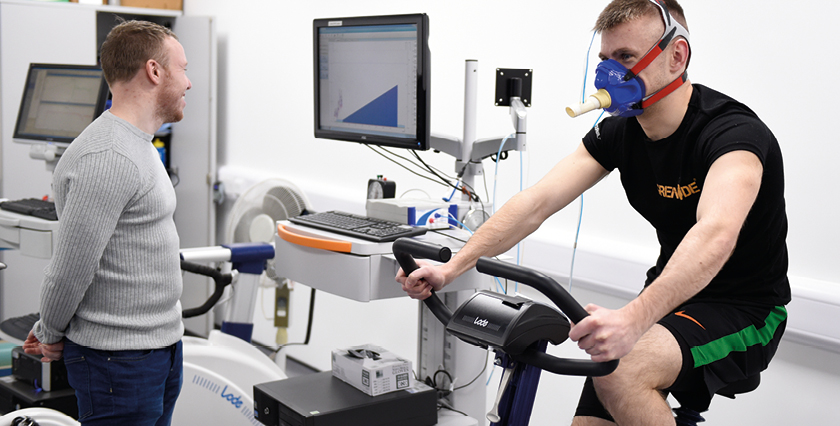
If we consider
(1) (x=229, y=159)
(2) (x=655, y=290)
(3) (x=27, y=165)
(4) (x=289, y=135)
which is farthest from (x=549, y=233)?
(3) (x=27, y=165)

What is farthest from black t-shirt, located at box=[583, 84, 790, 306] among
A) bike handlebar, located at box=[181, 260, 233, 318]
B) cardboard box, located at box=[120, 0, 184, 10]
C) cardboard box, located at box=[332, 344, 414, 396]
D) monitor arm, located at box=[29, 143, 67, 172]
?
cardboard box, located at box=[120, 0, 184, 10]

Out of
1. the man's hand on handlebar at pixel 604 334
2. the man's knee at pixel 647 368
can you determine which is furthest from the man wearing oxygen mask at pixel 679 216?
the man's hand on handlebar at pixel 604 334

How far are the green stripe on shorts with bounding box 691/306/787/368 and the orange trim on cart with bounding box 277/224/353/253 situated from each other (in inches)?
36.3

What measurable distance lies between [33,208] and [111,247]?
1.43 metres

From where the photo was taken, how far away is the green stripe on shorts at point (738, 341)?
1.50 meters

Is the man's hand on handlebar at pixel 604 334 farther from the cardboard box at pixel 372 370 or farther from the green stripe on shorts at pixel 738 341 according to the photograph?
the cardboard box at pixel 372 370

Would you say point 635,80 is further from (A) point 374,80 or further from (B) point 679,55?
(A) point 374,80

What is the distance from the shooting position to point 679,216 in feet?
5.52

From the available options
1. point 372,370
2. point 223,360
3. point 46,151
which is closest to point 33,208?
point 46,151

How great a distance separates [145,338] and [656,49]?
4.22 ft

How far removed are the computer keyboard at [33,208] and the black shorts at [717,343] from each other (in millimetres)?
2142

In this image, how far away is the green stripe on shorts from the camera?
150cm

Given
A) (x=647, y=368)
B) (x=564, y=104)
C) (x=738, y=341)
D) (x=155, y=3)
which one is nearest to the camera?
(x=647, y=368)

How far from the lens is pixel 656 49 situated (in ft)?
5.31
